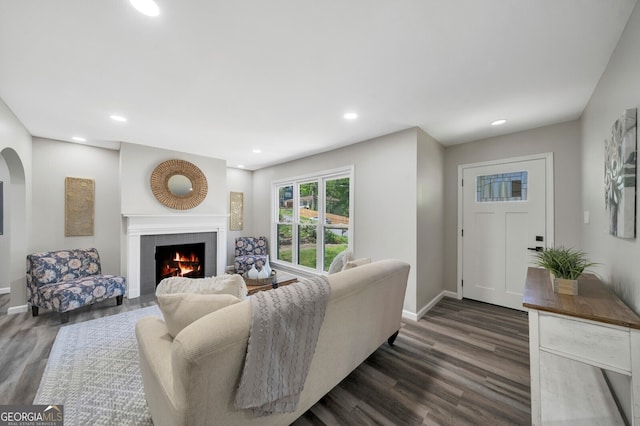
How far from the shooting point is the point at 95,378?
72.9 inches

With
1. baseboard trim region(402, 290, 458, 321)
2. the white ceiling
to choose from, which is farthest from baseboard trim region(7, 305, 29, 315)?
baseboard trim region(402, 290, 458, 321)

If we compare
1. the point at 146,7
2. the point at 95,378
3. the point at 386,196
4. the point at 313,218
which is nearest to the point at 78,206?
the point at 95,378

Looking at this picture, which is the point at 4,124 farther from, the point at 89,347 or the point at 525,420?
the point at 525,420

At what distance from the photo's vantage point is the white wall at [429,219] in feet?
9.78

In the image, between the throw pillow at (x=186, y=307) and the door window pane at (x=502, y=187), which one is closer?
the throw pillow at (x=186, y=307)

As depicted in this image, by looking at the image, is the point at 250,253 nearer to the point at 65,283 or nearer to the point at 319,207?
the point at 319,207

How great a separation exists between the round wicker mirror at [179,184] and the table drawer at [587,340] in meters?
4.67

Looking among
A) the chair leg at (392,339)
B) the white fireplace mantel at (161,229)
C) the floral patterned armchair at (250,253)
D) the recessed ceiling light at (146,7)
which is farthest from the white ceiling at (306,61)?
the floral patterned armchair at (250,253)

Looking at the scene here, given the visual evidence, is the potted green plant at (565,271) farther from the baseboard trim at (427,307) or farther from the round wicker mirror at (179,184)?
the round wicker mirror at (179,184)

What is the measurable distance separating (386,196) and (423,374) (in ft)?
6.59

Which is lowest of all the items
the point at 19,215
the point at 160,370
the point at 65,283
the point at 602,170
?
the point at 65,283

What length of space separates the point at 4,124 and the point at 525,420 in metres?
5.01

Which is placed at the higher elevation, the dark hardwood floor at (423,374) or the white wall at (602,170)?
the white wall at (602,170)

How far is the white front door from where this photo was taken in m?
2.95
